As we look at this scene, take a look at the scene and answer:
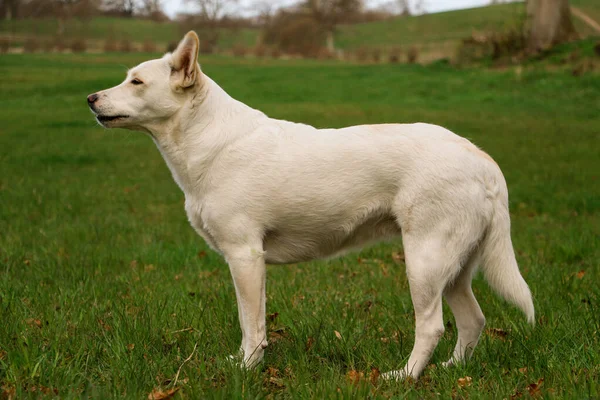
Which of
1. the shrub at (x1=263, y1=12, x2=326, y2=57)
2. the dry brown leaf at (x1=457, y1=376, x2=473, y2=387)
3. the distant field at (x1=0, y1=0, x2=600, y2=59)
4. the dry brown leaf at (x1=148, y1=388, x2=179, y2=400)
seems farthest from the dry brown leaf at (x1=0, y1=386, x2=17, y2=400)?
the distant field at (x1=0, y1=0, x2=600, y2=59)

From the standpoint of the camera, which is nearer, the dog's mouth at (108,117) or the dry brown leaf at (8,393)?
the dry brown leaf at (8,393)

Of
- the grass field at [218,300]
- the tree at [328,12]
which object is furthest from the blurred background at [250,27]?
the grass field at [218,300]

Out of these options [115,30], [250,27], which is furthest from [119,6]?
[250,27]

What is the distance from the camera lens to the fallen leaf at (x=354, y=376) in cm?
314

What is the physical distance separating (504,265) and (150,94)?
7.53 feet

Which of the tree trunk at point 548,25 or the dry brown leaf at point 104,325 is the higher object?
the tree trunk at point 548,25

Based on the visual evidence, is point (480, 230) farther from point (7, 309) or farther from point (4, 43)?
point (4, 43)

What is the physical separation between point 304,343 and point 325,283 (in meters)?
1.89

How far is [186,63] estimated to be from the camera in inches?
161

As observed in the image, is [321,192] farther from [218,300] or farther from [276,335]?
[218,300]

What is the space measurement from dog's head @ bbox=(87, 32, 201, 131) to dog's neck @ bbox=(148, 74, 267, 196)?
0.06 meters

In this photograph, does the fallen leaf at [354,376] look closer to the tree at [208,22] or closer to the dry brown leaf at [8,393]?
the dry brown leaf at [8,393]

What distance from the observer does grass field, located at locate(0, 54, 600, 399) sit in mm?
3301

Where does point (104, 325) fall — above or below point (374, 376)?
below
